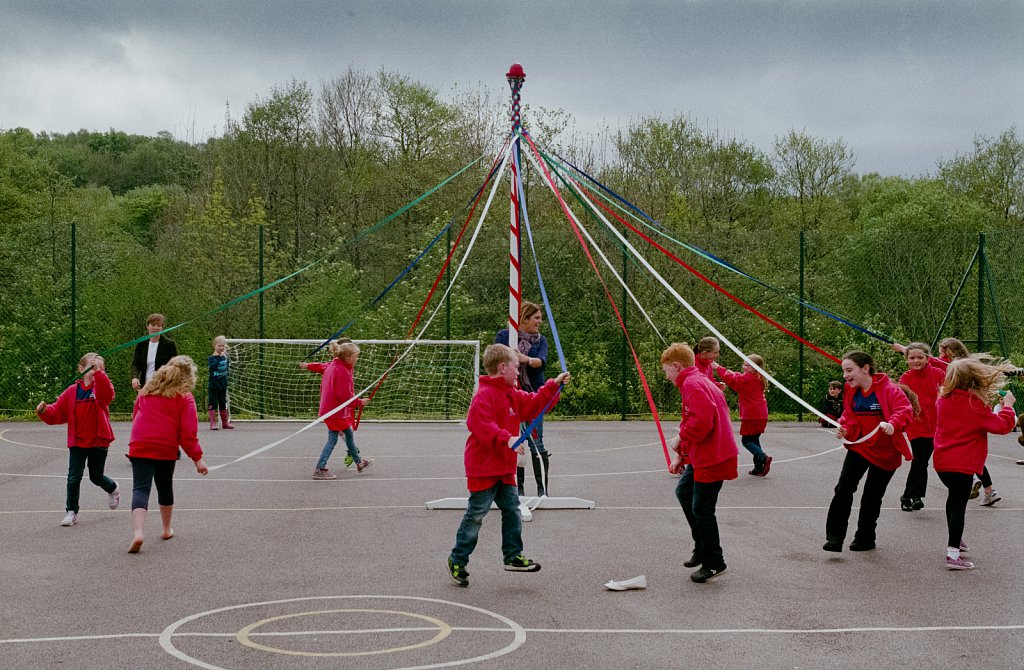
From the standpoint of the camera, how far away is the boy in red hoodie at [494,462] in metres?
6.43

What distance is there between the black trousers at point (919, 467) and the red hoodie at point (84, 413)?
270 inches

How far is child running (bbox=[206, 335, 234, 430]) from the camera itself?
52.7 ft

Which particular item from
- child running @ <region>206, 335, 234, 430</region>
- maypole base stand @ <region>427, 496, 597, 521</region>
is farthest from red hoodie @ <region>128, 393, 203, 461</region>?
child running @ <region>206, 335, 234, 430</region>

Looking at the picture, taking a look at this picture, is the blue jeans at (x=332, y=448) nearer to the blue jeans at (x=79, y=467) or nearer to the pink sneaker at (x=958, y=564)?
the blue jeans at (x=79, y=467)

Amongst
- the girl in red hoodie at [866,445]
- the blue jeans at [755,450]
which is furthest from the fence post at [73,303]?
the girl in red hoodie at [866,445]

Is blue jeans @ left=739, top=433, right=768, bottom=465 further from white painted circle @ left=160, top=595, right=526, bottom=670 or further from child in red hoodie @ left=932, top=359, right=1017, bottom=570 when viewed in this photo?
white painted circle @ left=160, top=595, right=526, bottom=670

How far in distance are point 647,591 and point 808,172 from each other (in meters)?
33.2

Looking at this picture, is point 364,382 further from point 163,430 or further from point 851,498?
point 851,498

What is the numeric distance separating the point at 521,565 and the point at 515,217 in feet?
10.3

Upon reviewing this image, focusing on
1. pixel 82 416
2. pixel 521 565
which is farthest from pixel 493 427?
pixel 82 416

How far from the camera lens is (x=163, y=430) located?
299 inches

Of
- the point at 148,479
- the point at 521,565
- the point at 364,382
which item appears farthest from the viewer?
the point at 364,382

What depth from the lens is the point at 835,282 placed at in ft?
72.6

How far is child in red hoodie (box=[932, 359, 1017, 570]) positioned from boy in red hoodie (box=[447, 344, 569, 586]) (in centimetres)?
278
